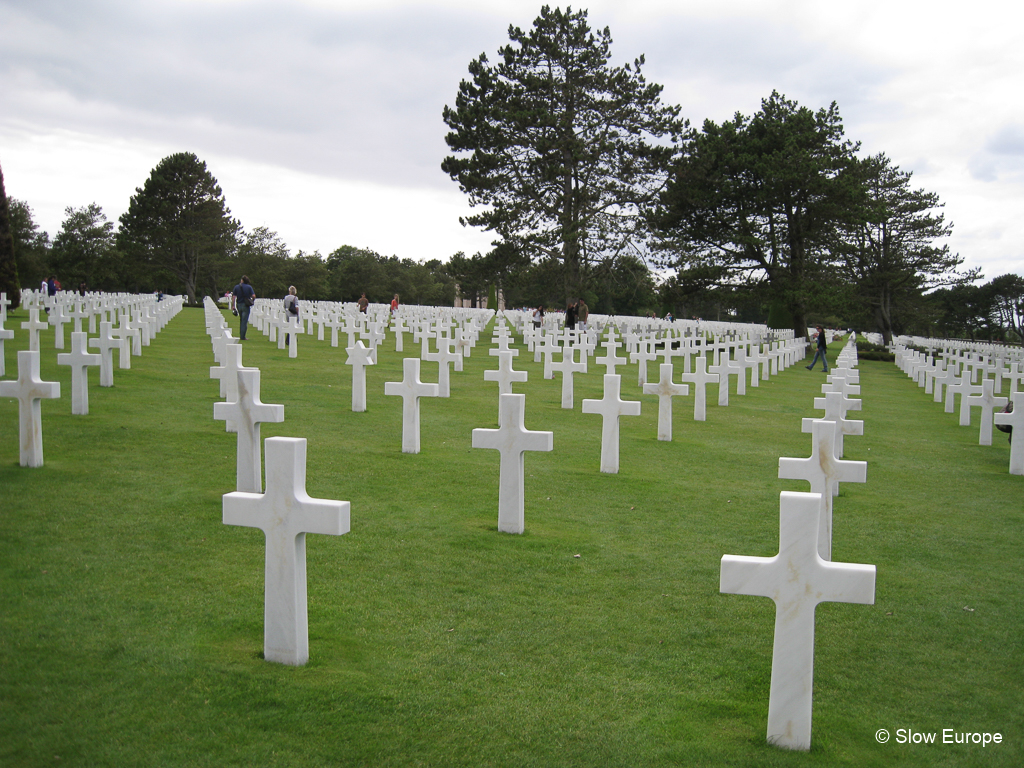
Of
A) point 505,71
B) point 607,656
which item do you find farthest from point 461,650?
point 505,71

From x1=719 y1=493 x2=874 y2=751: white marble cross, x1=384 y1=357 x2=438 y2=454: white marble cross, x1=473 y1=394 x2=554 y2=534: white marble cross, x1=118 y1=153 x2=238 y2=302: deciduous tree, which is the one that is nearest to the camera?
x1=719 y1=493 x2=874 y2=751: white marble cross

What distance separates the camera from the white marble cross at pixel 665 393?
10.4m

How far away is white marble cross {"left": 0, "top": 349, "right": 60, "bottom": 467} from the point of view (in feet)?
22.2

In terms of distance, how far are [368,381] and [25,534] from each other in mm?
10345

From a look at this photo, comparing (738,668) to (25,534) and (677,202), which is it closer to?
(25,534)

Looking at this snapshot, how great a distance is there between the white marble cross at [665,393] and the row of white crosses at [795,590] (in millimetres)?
7051

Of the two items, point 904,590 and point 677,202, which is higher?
point 677,202

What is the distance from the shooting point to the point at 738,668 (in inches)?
158

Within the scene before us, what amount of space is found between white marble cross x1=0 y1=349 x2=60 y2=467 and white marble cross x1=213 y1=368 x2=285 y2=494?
5.22 ft

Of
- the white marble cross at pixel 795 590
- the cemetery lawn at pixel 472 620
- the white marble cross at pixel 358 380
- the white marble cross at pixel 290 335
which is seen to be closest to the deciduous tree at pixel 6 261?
the white marble cross at pixel 290 335

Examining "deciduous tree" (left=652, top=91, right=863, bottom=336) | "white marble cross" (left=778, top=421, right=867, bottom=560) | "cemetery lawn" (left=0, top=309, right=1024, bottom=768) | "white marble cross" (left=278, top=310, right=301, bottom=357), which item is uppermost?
"deciduous tree" (left=652, top=91, right=863, bottom=336)

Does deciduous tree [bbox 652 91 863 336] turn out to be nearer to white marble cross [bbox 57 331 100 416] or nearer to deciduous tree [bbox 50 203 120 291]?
white marble cross [bbox 57 331 100 416]

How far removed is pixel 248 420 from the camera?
20.6 ft

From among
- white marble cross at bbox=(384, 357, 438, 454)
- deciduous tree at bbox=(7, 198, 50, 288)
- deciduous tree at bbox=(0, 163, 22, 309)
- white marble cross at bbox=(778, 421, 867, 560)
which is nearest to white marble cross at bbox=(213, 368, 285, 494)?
white marble cross at bbox=(384, 357, 438, 454)
